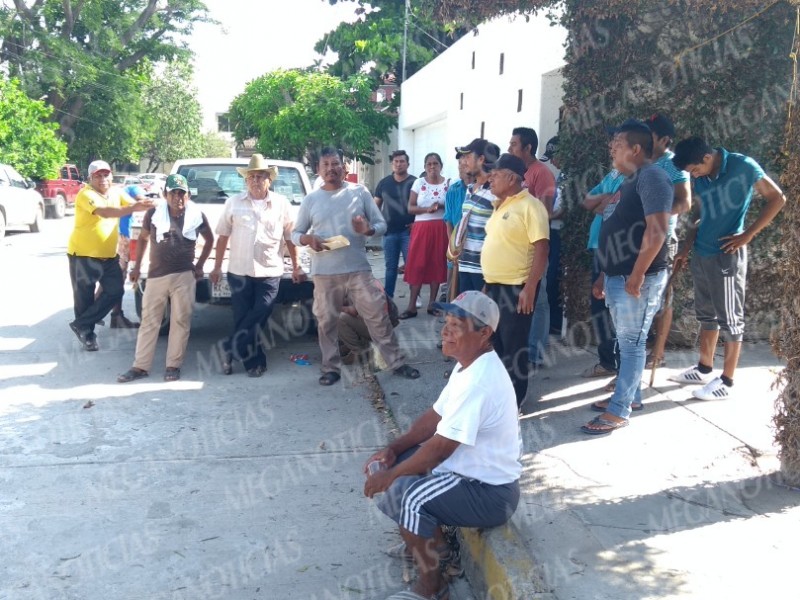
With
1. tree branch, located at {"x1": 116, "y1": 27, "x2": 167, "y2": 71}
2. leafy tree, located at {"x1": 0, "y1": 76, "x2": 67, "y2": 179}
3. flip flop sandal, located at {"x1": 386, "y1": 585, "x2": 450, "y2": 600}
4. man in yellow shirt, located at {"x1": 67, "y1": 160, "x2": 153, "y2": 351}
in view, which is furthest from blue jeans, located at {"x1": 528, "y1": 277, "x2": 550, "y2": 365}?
tree branch, located at {"x1": 116, "y1": 27, "x2": 167, "y2": 71}

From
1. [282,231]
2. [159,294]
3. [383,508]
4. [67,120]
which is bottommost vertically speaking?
[383,508]

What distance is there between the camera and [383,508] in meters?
3.32

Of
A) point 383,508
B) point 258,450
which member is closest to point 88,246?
point 258,450

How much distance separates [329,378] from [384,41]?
1854 cm

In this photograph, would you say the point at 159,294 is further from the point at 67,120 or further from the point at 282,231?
the point at 67,120

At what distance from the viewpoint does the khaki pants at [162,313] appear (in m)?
6.55

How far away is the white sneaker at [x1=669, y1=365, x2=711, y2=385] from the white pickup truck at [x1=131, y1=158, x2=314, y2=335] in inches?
135

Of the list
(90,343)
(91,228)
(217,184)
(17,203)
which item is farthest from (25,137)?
(90,343)

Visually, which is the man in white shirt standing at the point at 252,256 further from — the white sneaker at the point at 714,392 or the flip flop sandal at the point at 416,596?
the flip flop sandal at the point at 416,596

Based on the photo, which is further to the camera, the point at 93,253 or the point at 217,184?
the point at 217,184

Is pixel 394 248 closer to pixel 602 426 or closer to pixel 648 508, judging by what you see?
pixel 602 426

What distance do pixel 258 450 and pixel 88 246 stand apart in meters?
3.31

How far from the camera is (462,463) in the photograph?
3277 mm

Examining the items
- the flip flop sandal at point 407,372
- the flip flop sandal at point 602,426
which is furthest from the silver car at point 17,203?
the flip flop sandal at point 602,426
